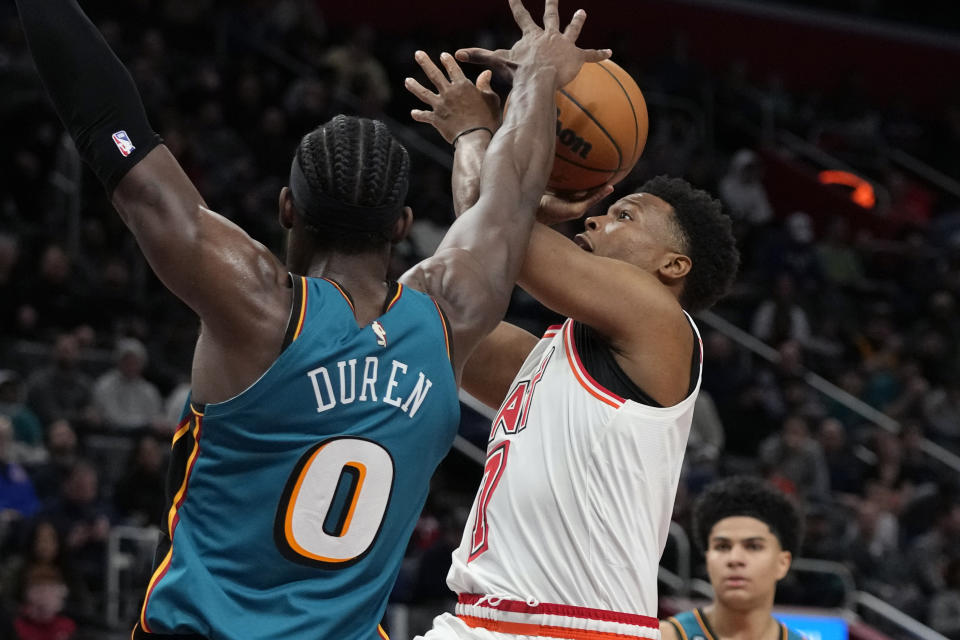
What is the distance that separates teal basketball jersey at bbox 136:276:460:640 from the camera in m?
A: 2.78

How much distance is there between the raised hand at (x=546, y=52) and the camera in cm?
386

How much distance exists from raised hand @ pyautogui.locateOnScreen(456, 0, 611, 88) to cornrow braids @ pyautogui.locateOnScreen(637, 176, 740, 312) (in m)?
0.45

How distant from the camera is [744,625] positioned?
5.17 m

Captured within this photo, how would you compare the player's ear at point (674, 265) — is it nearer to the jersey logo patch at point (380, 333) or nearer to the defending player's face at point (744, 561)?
the jersey logo patch at point (380, 333)

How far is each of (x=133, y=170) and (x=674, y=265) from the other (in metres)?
1.73

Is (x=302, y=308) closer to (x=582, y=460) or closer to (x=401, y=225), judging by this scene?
(x=401, y=225)

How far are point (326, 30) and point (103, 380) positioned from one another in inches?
279

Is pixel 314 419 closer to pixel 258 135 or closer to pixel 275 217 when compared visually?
pixel 275 217

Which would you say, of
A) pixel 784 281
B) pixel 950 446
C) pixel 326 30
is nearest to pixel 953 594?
pixel 950 446

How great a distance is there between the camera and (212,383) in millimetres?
2783

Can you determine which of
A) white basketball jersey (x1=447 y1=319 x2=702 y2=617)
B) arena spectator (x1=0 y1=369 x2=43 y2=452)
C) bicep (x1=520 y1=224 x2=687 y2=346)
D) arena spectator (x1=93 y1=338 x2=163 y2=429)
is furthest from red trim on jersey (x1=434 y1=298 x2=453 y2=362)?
arena spectator (x1=93 y1=338 x2=163 y2=429)

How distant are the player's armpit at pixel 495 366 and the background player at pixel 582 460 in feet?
1.10

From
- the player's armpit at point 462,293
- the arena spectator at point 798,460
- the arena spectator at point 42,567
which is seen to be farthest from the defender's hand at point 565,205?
the arena spectator at point 798,460

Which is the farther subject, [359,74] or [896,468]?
[359,74]
